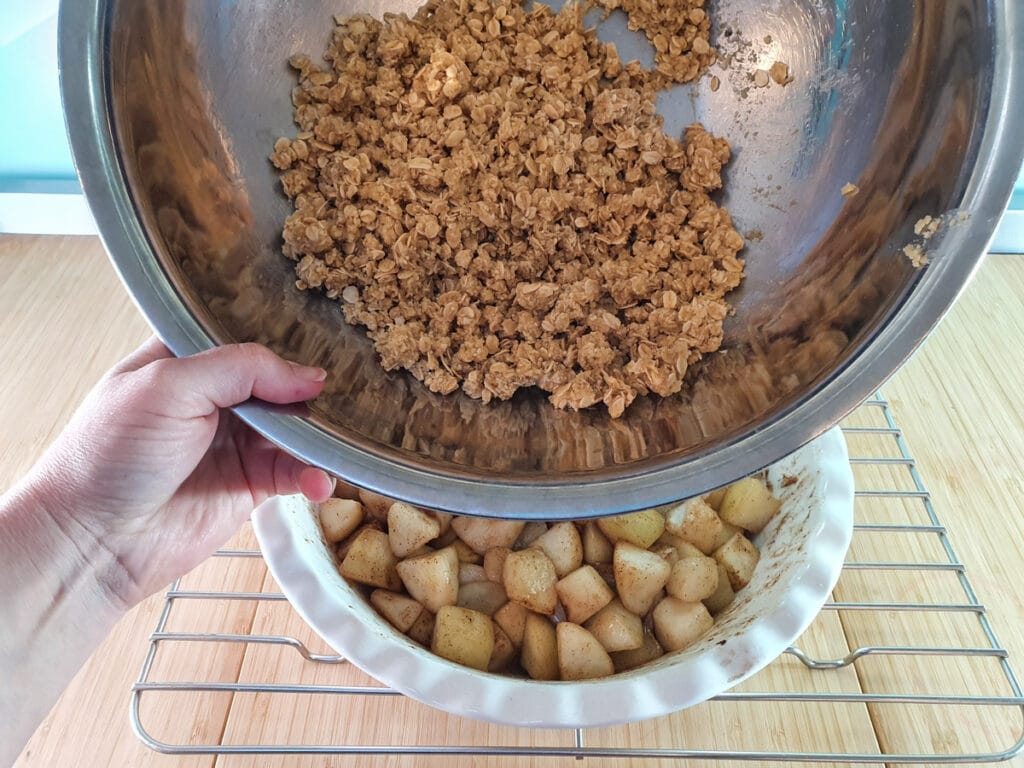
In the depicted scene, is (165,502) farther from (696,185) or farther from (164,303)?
(696,185)

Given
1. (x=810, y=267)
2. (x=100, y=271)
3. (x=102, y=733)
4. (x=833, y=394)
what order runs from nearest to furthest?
(x=833, y=394)
(x=810, y=267)
(x=102, y=733)
(x=100, y=271)

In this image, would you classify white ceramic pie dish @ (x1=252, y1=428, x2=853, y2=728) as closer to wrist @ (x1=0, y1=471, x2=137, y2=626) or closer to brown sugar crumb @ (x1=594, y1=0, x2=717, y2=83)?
wrist @ (x1=0, y1=471, x2=137, y2=626)

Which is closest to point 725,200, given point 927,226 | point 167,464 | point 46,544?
point 927,226

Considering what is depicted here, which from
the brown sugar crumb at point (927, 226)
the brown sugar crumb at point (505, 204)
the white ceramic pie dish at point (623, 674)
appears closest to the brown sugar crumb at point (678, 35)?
the brown sugar crumb at point (505, 204)

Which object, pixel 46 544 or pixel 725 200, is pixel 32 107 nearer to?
pixel 46 544

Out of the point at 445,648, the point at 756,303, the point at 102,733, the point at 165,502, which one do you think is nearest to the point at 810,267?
the point at 756,303

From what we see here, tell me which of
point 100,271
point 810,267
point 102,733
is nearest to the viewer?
point 810,267
